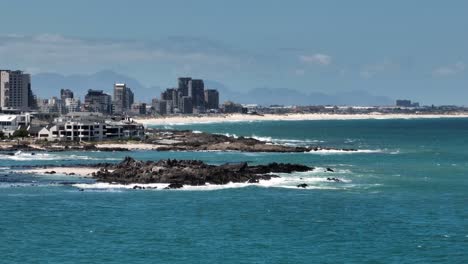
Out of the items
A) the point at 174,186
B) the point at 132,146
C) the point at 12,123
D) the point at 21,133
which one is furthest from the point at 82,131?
the point at 174,186

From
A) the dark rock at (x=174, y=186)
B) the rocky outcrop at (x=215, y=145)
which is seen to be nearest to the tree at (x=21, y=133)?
the rocky outcrop at (x=215, y=145)

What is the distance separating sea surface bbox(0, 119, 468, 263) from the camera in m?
46.9

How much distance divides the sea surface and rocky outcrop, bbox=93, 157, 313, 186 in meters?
2.49

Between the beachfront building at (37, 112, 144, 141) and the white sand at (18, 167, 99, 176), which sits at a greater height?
the beachfront building at (37, 112, 144, 141)

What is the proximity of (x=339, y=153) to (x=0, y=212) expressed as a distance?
7075 cm

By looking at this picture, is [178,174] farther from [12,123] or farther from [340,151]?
[12,123]

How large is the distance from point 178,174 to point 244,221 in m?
24.5

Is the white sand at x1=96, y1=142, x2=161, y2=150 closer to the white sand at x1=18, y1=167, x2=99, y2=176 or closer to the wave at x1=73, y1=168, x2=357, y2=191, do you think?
the white sand at x1=18, y1=167, x2=99, y2=176

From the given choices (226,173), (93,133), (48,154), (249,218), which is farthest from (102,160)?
(249,218)

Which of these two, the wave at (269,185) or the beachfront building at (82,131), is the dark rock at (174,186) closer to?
the wave at (269,185)

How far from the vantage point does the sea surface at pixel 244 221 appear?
46906mm

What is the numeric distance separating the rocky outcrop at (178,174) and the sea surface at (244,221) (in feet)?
8.17

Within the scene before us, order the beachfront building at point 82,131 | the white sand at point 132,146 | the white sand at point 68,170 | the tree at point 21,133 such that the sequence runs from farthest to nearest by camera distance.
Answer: the tree at point 21,133, the beachfront building at point 82,131, the white sand at point 132,146, the white sand at point 68,170

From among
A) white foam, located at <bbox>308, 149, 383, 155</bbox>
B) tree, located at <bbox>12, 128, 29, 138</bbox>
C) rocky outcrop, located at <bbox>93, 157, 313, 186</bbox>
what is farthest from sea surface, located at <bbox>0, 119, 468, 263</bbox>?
tree, located at <bbox>12, 128, 29, 138</bbox>
